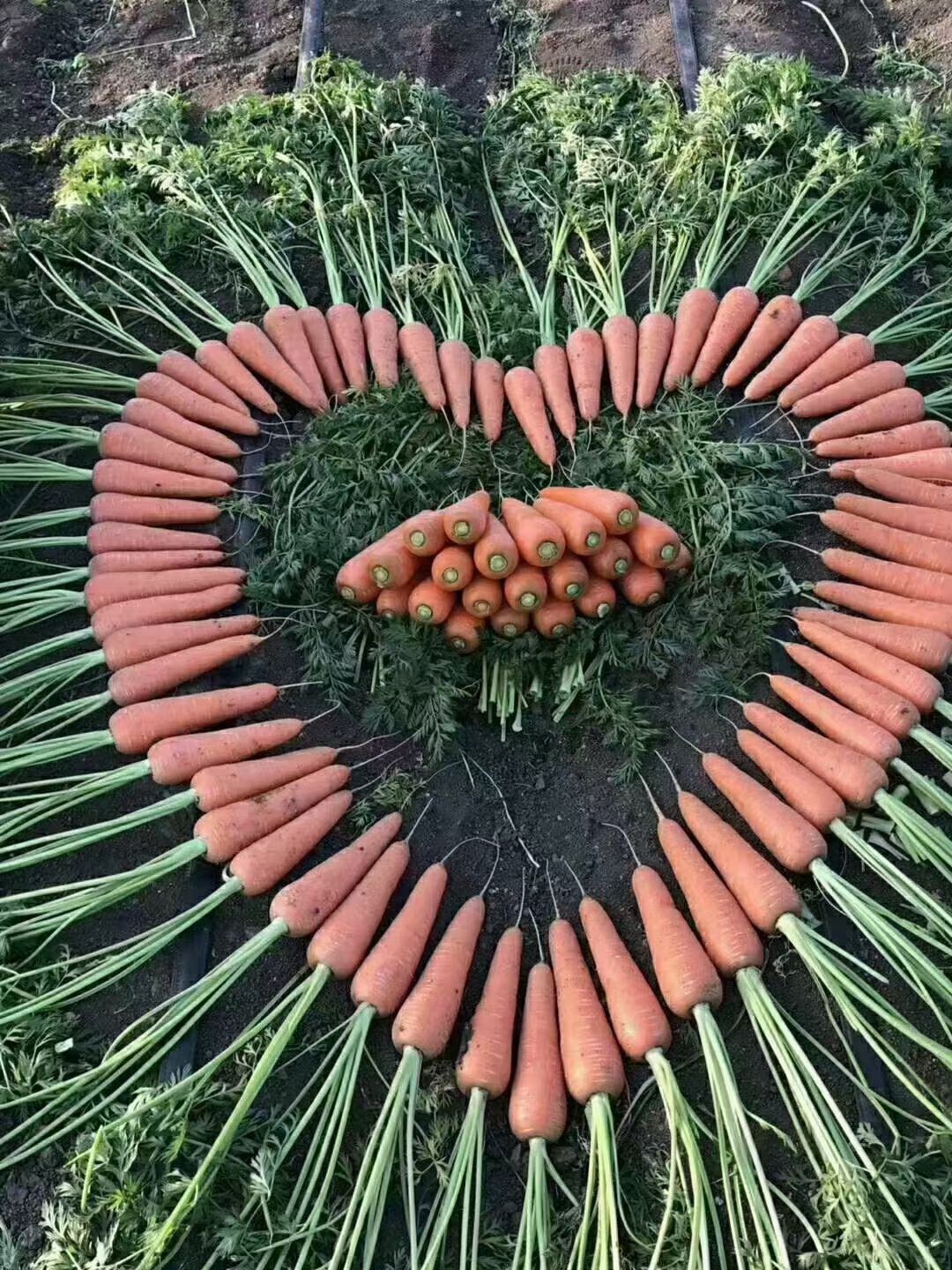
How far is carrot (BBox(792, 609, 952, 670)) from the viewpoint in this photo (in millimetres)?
3197

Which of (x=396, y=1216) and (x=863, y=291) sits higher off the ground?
(x=863, y=291)

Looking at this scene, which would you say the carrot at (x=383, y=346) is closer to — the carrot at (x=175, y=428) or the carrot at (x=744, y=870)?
the carrot at (x=175, y=428)

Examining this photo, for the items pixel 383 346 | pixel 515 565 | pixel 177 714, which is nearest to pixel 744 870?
pixel 515 565

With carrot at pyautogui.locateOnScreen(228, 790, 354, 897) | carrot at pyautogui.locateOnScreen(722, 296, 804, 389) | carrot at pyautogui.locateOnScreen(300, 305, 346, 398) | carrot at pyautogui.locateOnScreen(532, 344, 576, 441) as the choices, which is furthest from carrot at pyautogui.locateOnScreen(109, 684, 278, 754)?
carrot at pyautogui.locateOnScreen(722, 296, 804, 389)

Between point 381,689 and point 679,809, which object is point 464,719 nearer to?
point 381,689

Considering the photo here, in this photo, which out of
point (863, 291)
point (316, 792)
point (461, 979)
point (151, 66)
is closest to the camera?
point (461, 979)

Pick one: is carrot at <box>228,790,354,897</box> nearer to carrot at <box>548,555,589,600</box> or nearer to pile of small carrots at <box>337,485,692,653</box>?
pile of small carrots at <box>337,485,692,653</box>

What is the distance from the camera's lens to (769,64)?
4754 millimetres

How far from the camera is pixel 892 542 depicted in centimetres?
347

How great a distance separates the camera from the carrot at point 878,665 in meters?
3.14

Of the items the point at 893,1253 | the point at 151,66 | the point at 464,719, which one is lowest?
the point at 893,1253

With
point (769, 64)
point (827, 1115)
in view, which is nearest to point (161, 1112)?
point (827, 1115)

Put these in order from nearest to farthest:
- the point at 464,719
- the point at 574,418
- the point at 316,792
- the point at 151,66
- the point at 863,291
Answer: the point at 316,792
the point at 464,719
the point at 574,418
the point at 863,291
the point at 151,66

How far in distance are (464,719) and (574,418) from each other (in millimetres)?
1242
